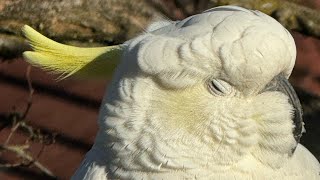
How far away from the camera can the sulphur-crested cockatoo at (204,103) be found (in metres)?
1.73

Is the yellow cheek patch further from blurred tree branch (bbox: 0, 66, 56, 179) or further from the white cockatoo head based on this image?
blurred tree branch (bbox: 0, 66, 56, 179)

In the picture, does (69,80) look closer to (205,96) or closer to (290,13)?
(290,13)

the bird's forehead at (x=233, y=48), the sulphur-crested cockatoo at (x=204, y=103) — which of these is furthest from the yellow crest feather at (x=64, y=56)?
the bird's forehead at (x=233, y=48)

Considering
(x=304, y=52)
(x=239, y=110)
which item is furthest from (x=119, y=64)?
(x=304, y=52)

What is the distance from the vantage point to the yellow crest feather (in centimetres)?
190

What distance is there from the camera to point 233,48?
172cm

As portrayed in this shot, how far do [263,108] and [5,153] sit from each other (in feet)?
6.31

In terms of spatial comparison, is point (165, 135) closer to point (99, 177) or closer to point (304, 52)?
point (99, 177)

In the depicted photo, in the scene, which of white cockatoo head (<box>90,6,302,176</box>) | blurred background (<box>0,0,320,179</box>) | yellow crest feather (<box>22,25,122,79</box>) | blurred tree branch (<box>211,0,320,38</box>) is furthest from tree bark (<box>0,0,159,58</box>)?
white cockatoo head (<box>90,6,302,176</box>)

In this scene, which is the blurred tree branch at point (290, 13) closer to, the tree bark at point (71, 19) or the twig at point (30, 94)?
the tree bark at point (71, 19)

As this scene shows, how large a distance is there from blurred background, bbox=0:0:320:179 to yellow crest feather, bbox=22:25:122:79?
0.08m

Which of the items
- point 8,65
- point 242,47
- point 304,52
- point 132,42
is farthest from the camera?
point 8,65

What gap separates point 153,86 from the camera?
179 centimetres

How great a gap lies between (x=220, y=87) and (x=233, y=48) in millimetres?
97
